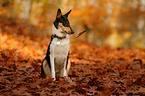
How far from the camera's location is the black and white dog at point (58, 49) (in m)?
4.17

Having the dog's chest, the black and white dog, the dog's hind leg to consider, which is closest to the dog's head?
the black and white dog

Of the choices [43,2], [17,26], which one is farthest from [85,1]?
[17,26]

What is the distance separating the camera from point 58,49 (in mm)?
4328

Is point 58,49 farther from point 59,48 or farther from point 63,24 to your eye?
point 63,24

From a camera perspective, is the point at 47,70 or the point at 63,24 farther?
the point at 47,70

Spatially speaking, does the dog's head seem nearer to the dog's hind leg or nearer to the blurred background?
the dog's hind leg

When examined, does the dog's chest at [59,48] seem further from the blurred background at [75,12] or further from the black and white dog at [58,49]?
the blurred background at [75,12]

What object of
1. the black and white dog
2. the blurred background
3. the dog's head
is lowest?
the black and white dog

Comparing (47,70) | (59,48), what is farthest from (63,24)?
(47,70)

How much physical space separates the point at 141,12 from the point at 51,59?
2437 centimetres

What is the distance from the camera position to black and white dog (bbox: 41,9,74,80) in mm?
4168

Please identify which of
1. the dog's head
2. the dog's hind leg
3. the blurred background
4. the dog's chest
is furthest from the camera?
the blurred background

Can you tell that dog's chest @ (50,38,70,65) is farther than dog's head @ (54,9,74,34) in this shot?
Yes

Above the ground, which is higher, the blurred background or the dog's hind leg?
the blurred background
